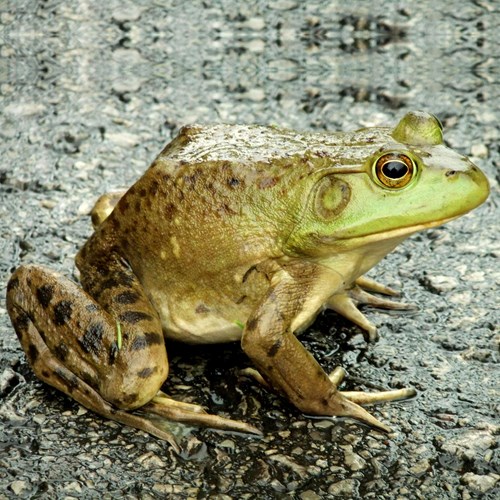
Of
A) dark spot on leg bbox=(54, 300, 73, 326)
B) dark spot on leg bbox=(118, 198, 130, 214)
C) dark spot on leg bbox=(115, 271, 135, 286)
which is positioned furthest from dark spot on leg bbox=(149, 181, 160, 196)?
dark spot on leg bbox=(54, 300, 73, 326)

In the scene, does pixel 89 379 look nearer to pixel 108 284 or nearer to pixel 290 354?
pixel 108 284

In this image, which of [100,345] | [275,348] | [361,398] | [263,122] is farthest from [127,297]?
[263,122]

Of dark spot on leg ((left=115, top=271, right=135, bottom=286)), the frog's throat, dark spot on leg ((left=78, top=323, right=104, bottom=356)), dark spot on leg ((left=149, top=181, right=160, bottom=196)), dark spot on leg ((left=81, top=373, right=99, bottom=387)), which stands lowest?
dark spot on leg ((left=81, top=373, right=99, bottom=387))

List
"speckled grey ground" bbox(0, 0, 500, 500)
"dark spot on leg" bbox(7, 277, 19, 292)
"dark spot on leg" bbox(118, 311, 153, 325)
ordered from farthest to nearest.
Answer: "dark spot on leg" bbox(7, 277, 19, 292), "dark spot on leg" bbox(118, 311, 153, 325), "speckled grey ground" bbox(0, 0, 500, 500)

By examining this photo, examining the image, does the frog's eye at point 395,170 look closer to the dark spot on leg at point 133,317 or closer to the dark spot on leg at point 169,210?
the dark spot on leg at point 169,210

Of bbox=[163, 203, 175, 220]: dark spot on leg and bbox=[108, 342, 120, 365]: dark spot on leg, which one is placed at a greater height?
bbox=[163, 203, 175, 220]: dark spot on leg

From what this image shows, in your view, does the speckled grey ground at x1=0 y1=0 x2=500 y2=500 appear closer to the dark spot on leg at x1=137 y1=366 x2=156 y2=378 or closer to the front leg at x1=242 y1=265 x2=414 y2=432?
the front leg at x1=242 y1=265 x2=414 y2=432

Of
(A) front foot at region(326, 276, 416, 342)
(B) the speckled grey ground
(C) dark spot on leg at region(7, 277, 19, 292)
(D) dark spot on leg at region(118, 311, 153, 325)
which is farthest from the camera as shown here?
(A) front foot at region(326, 276, 416, 342)
